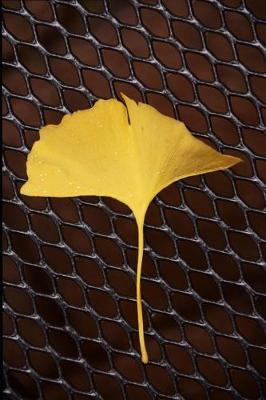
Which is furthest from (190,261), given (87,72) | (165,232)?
(87,72)

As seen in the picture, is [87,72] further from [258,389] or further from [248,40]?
[258,389]

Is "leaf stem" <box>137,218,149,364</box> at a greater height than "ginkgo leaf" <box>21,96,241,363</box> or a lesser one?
lesser

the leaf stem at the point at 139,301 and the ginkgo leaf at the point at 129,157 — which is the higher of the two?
the ginkgo leaf at the point at 129,157

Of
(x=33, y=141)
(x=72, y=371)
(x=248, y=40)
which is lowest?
(x=72, y=371)
